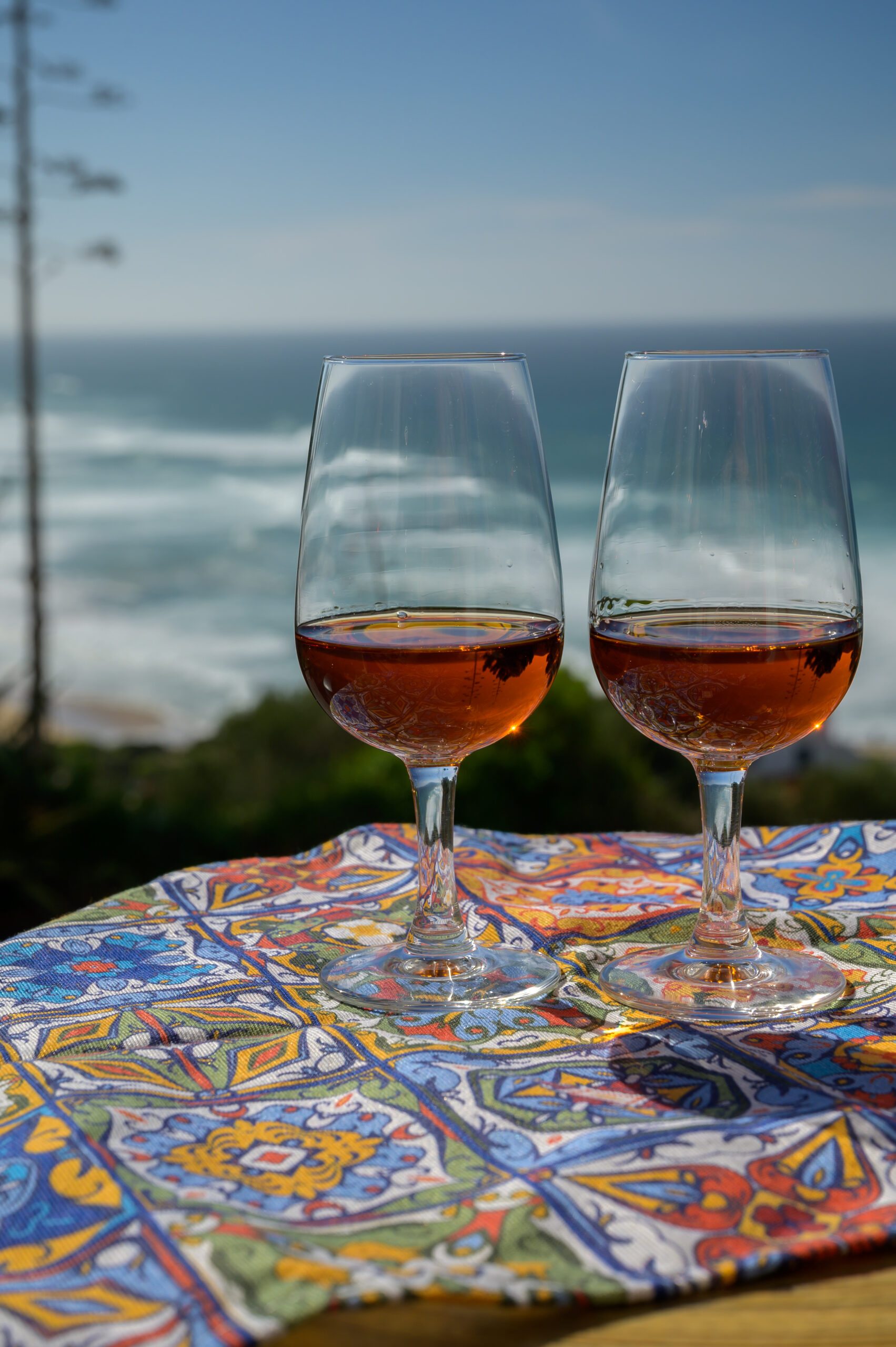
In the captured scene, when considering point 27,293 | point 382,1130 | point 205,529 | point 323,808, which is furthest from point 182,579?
point 382,1130

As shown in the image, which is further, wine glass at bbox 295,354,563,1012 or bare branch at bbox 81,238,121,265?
bare branch at bbox 81,238,121,265

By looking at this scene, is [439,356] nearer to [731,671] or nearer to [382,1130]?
[731,671]

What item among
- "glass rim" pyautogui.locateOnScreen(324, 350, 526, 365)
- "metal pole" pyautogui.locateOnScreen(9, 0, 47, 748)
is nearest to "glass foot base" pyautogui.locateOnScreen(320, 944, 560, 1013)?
"glass rim" pyautogui.locateOnScreen(324, 350, 526, 365)

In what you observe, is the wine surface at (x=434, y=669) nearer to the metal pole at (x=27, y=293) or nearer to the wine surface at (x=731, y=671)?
the wine surface at (x=731, y=671)

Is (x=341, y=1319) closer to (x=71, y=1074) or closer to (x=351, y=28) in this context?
(x=71, y=1074)

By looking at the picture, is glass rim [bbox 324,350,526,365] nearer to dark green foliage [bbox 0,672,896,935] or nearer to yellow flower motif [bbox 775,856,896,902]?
yellow flower motif [bbox 775,856,896,902]

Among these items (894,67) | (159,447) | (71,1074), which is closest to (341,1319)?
(71,1074)

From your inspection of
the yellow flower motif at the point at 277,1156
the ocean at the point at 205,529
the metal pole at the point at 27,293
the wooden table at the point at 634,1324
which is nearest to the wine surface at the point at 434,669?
the yellow flower motif at the point at 277,1156
